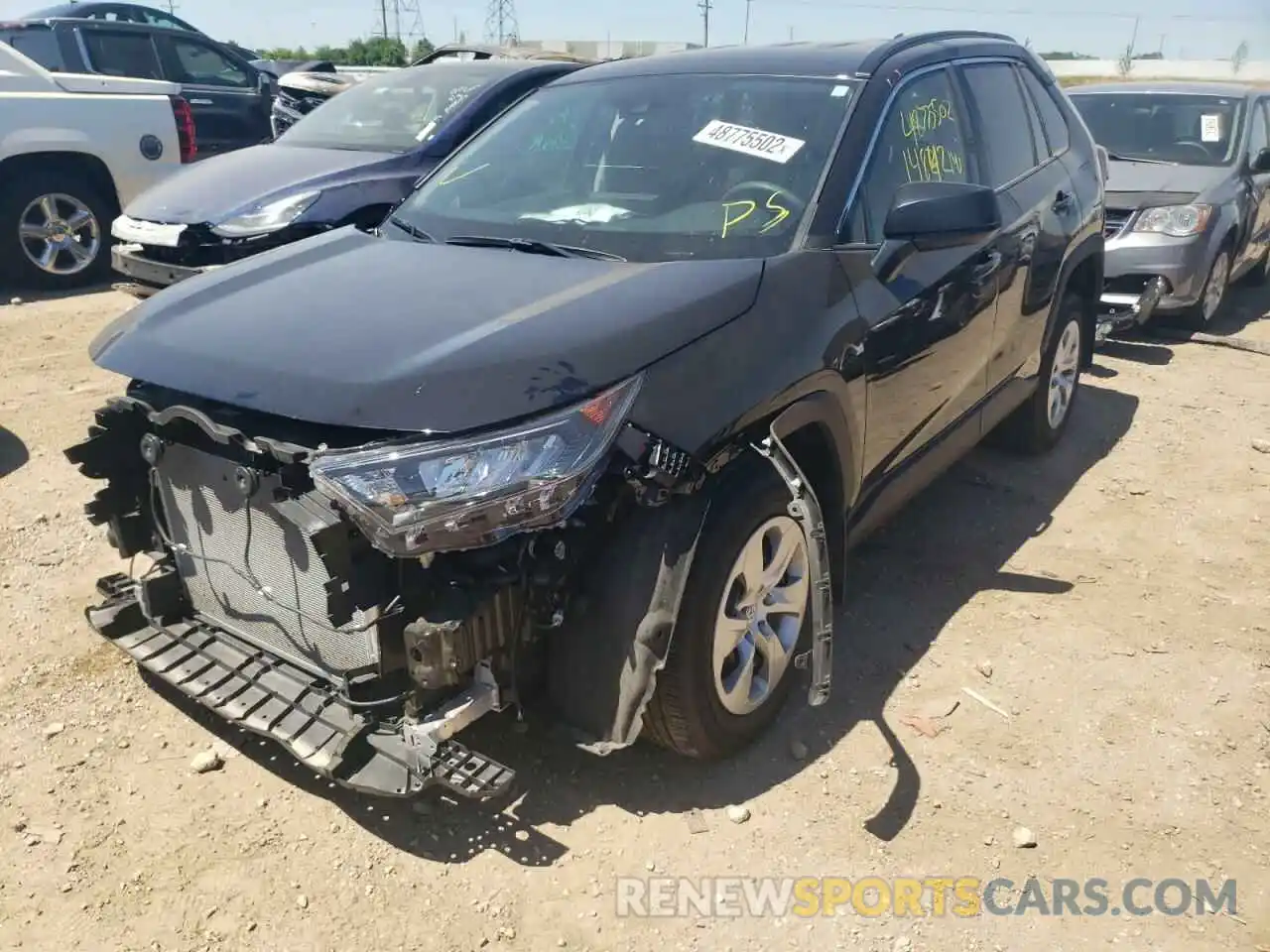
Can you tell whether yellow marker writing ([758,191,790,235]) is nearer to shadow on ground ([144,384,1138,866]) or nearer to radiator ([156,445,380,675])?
shadow on ground ([144,384,1138,866])

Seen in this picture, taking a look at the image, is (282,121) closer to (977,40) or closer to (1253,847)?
(977,40)

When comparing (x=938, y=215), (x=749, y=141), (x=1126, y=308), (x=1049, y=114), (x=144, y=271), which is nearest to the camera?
(x=938, y=215)

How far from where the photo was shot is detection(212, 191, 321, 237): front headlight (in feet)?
20.0

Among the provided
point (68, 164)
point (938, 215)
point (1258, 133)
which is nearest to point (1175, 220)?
point (1258, 133)

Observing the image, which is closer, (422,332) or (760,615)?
(422,332)

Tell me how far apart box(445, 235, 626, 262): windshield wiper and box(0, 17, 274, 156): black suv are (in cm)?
869

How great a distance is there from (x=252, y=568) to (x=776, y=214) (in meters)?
1.72

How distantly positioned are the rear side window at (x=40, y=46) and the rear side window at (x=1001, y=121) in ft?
30.6

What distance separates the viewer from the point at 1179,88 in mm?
8227

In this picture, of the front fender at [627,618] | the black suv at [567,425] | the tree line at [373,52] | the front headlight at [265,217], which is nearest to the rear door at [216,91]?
the front headlight at [265,217]

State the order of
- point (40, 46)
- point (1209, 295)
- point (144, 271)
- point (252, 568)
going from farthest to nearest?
1. point (40, 46)
2. point (1209, 295)
3. point (144, 271)
4. point (252, 568)

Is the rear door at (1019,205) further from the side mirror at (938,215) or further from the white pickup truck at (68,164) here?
the white pickup truck at (68,164)

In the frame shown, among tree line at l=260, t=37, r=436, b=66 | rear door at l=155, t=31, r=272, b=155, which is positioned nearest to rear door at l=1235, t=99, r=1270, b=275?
rear door at l=155, t=31, r=272, b=155

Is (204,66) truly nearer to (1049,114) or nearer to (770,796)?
(1049,114)
